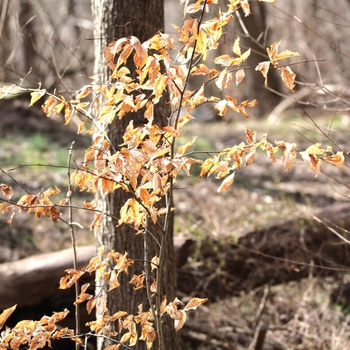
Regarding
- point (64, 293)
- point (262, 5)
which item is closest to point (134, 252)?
point (64, 293)

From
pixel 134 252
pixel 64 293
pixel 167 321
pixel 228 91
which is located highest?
pixel 134 252

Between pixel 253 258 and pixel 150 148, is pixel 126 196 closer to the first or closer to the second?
pixel 150 148

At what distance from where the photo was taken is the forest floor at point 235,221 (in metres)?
5.45

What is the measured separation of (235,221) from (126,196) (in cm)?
345

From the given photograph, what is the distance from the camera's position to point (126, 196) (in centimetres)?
382

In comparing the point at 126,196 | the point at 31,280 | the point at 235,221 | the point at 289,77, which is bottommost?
the point at 235,221

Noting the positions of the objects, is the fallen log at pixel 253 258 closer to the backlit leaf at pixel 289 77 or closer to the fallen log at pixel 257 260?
the fallen log at pixel 257 260

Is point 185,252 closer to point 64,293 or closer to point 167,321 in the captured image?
point 64,293

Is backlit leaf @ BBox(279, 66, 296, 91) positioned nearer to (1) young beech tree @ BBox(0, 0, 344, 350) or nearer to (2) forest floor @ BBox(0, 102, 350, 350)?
(1) young beech tree @ BBox(0, 0, 344, 350)

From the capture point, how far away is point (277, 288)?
20.4 ft

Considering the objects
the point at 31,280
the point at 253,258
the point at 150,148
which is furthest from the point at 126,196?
the point at 253,258

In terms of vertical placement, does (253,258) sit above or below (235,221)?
above

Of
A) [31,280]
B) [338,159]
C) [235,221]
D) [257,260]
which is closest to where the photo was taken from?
[338,159]

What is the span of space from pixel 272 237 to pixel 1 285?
273 centimetres
